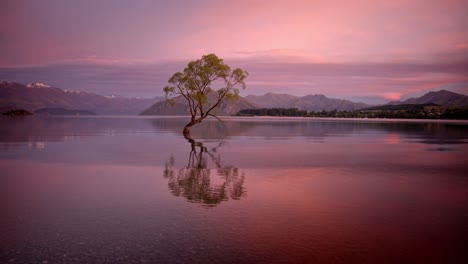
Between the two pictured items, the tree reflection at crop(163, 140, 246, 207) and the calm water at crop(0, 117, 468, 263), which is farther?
the tree reflection at crop(163, 140, 246, 207)

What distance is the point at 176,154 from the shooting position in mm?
38625

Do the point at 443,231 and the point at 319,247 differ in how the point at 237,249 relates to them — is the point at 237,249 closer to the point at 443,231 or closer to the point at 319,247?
the point at 319,247

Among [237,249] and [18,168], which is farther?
[18,168]

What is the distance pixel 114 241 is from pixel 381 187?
17.0m

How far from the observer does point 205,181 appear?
77.7 ft

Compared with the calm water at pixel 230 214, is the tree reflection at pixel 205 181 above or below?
above

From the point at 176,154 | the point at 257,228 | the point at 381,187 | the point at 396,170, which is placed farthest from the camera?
the point at 176,154

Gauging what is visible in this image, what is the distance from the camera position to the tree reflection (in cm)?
1936

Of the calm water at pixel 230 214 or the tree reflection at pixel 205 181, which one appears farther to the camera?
the tree reflection at pixel 205 181

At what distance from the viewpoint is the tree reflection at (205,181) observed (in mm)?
19359

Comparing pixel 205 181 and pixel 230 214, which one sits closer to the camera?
pixel 230 214

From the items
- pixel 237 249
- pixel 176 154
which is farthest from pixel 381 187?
pixel 176 154

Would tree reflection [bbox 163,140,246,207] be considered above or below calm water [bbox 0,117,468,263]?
above

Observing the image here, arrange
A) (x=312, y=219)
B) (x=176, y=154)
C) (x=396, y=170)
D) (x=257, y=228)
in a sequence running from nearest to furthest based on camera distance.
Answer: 1. (x=257, y=228)
2. (x=312, y=219)
3. (x=396, y=170)
4. (x=176, y=154)
